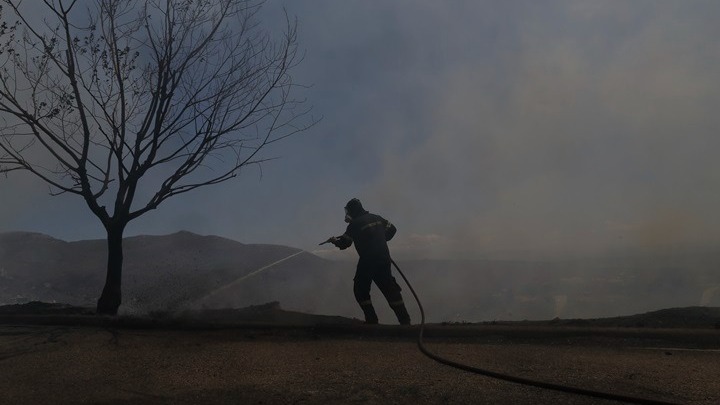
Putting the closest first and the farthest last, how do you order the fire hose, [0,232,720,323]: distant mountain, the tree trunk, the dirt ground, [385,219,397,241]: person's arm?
the fire hose < the dirt ground < [385,219,397,241]: person's arm < the tree trunk < [0,232,720,323]: distant mountain

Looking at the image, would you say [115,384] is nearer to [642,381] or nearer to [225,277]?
[642,381]

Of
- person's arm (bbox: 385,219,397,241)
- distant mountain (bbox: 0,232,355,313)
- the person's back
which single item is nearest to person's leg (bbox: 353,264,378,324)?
the person's back

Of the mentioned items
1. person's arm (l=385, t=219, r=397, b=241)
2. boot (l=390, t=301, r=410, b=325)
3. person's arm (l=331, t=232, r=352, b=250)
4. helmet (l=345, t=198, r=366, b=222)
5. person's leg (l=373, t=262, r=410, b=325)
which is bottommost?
boot (l=390, t=301, r=410, b=325)

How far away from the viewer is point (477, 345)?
6074 mm

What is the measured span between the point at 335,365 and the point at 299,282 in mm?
19637

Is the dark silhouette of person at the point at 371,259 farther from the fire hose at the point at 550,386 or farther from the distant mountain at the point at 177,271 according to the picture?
the distant mountain at the point at 177,271

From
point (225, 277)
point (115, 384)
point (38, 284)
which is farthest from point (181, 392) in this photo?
point (38, 284)

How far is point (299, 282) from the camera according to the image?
24.6m

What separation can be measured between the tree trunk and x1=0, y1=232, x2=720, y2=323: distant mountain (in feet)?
22.3

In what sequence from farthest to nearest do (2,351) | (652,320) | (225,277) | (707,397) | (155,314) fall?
(225,277) → (155,314) → (652,320) → (2,351) → (707,397)

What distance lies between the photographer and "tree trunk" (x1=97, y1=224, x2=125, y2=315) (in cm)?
956

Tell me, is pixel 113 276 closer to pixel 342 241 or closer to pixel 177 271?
pixel 342 241

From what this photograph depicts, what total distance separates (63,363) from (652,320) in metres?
6.48

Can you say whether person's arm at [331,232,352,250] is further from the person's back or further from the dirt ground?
the dirt ground
